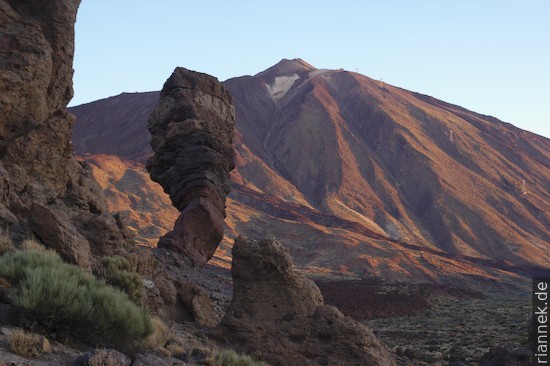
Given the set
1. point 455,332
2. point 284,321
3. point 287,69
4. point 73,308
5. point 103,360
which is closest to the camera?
point 103,360

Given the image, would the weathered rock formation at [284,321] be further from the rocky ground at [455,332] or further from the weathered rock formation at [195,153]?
the weathered rock formation at [195,153]

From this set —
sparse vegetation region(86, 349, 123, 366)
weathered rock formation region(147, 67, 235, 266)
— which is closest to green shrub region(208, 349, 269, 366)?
sparse vegetation region(86, 349, 123, 366)

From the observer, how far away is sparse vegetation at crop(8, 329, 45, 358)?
5.96 metres

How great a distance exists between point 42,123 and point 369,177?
110504mm

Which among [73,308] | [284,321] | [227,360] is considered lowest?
[227,360]

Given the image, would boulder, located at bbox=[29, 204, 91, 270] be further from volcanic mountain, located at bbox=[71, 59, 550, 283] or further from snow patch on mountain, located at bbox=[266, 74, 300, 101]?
snow patch on mountain, located at bbox=[266, 74, 300, 101]

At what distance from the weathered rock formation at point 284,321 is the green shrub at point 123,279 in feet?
6.35

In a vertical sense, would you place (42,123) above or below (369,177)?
below

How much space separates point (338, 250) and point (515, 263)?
1487 inches

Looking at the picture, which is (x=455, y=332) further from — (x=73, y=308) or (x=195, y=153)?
(x=73, y=308)

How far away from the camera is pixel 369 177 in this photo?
122750 mm

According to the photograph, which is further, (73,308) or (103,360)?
(73,308)

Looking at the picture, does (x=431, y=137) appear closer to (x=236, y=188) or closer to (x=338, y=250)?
(x=236, y=188)

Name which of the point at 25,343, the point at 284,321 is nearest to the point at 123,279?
the point at 284,321
